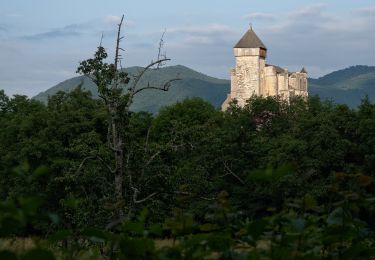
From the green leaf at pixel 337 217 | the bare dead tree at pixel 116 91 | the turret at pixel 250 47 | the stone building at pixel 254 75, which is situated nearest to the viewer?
the green leaf at pixel 337 217

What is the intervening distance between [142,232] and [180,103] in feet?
234

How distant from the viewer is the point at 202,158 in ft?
161

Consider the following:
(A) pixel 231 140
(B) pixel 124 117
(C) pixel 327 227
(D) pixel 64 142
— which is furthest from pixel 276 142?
(C) pixel 327 227

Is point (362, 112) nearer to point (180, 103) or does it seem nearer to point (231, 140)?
point (231, 140)

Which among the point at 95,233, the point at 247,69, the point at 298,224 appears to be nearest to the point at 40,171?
the point at 95,233

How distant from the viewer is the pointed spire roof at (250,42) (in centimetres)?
11906

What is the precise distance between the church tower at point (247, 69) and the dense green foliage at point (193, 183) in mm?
38757

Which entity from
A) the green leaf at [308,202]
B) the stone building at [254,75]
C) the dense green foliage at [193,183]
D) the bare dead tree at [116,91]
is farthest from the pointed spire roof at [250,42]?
the green leaf at [308,202]

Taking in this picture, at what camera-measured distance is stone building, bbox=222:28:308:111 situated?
116 metres

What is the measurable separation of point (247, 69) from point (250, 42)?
4650 mm

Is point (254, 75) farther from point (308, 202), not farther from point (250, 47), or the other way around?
point (308, 202)

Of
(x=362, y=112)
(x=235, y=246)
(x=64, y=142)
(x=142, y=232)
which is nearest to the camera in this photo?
(x=142, y=232)

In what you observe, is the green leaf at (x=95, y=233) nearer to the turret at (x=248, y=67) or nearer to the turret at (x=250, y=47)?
the turret at (x=248, y=67)

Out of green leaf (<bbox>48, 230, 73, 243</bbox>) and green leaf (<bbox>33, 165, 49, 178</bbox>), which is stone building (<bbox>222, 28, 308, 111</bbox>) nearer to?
green leaf (<bbox>48, 230, 73, 243</bbox>)
